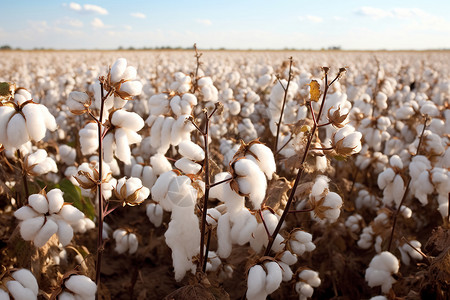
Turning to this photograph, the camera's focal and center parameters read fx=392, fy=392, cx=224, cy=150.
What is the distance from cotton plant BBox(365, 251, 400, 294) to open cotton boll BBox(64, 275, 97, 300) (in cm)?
180

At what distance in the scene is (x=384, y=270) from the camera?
8.11ft

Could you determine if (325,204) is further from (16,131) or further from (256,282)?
(16,131)

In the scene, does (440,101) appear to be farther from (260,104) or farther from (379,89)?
(260,104)

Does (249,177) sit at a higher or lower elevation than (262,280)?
higher

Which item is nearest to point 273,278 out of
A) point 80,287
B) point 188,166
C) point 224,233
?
point 224,233

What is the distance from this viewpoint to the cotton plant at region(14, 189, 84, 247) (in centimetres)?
151

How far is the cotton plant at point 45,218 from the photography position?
151cm

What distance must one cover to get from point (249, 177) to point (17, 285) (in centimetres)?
86

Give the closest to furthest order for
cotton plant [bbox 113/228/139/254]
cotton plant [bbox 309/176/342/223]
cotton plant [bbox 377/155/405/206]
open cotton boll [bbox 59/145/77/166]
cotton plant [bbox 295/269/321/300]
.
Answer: cotton plant [bbox 309/176/342/223] → cotton plant [bbox 295/269/321/300] → cotton plant [bbox 377/155/405/206] → cotton plant [bbox 113/228/139/254] → open cotton boll [bbox 59/145/77/166]

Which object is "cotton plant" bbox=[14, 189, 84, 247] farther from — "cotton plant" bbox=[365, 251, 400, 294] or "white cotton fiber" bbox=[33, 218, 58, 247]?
"cotton plant" bbox=[365, 251, 400, 294]

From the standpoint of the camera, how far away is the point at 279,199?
1.76 metres

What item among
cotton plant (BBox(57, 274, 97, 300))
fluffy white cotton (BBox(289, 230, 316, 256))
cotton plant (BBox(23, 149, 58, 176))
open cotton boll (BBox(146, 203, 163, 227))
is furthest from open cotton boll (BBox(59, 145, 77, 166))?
fluffy white cotton (BBox(289, 230, 316, 256))

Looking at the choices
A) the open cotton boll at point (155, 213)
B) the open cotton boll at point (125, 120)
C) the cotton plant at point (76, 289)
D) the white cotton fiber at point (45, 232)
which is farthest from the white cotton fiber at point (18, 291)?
the open cotton boll at point (155, 213)

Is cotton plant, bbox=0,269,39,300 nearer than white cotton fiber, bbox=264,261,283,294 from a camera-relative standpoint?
Yes
